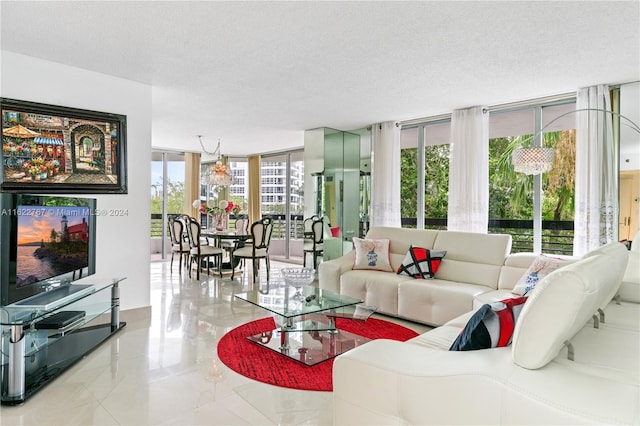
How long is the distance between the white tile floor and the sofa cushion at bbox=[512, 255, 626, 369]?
1.22 m

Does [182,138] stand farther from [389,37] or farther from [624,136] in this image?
[624,136]

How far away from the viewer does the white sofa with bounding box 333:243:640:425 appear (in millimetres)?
1267

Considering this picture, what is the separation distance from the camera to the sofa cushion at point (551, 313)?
1360 millimetres

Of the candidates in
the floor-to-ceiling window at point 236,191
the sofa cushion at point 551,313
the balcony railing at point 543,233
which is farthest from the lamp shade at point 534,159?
the floor-to-ceiling window at point 236,191

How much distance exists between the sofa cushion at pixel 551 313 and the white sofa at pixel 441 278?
2.23 meters

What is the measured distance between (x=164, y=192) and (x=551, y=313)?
859 cm

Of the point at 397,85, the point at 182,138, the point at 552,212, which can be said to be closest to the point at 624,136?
the point at 552,212

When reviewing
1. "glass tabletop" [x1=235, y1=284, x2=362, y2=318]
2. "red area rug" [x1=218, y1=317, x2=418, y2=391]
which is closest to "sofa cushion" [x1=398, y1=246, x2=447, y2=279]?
"red area rug" [x1=218, y1=317, x2=418, y2=391]

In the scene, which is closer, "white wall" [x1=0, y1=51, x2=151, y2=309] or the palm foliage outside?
"white wall" [x1=0, y1=51, x2=151, y2=309]

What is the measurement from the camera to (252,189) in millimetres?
9375

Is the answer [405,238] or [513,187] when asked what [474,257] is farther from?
[513,187]

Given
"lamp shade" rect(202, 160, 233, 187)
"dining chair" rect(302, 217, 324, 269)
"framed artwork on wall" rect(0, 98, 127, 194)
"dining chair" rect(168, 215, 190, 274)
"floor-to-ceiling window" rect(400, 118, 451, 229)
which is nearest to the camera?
"framed artwork on wall" rect(0, 98, 127, 194)

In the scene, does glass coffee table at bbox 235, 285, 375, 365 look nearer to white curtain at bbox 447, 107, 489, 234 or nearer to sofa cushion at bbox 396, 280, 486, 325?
sofa cushion at bbox 396, 280, 486, 325

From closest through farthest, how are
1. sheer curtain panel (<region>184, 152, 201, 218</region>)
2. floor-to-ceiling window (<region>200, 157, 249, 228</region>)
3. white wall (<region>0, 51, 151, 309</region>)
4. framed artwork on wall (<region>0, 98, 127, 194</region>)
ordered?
framed artwork on wall (<region>0, 98, 127, 194</region>) → white wall (<region>0, 51, 151, 309</region>) → sheer curtain panel (<region>184, 152, 201, 218</region>) → floor-to-ceiling window (<region>200, 157, 249, 228</region>)
